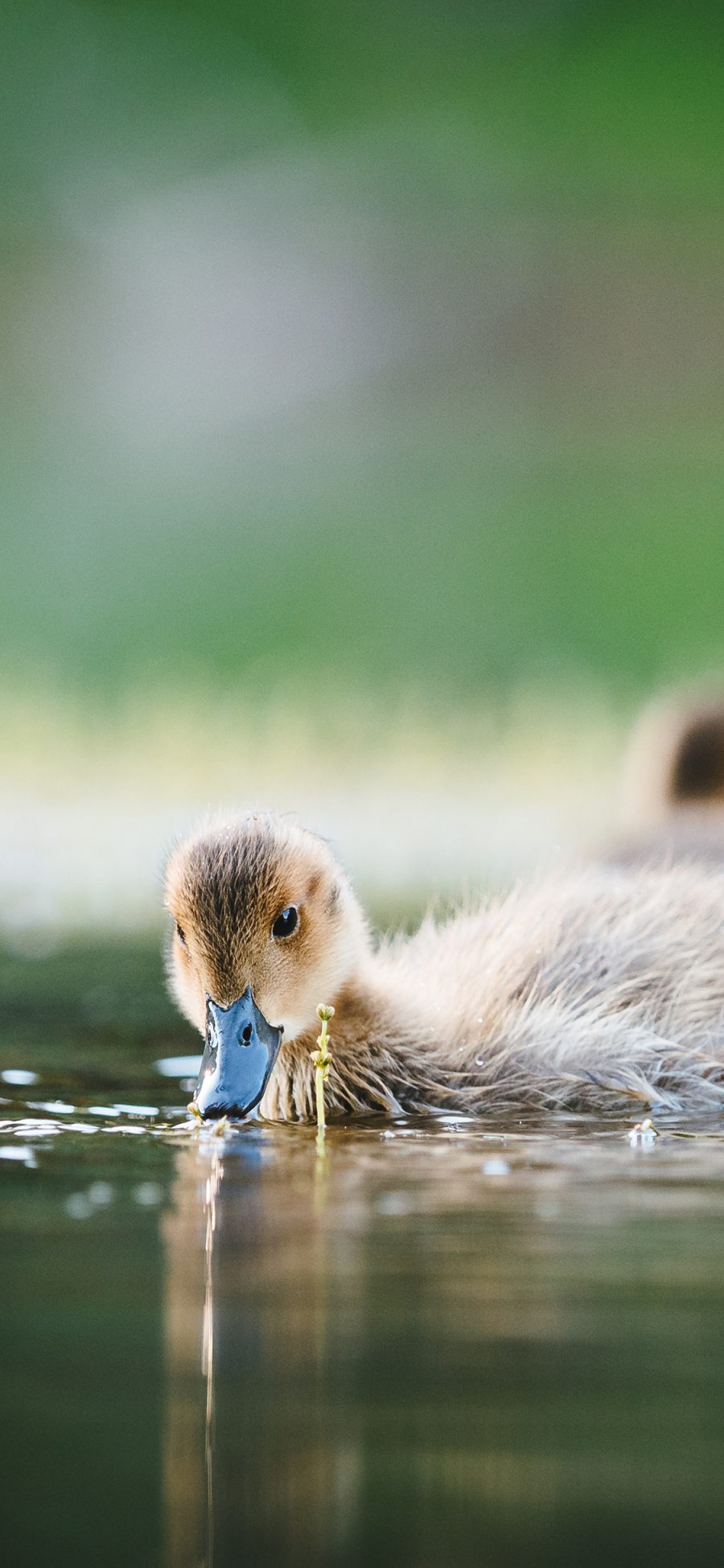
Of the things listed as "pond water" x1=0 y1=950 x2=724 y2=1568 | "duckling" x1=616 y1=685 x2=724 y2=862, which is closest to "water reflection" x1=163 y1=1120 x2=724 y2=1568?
"pond water" x1=0 y1=950 x2=724 y2=1568

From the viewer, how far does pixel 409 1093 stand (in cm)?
418

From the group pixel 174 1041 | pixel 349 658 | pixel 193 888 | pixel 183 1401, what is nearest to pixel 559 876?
pixel 174 1041

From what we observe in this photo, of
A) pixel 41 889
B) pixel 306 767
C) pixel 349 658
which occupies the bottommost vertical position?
pixel 41 889

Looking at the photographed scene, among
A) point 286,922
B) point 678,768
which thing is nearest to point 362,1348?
point 286,922

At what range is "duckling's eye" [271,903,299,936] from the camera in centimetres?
401

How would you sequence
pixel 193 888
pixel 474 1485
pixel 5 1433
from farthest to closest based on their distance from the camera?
pixel 193 888, pixel 5 1433, pixel 474 1485

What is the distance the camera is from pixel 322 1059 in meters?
4.07

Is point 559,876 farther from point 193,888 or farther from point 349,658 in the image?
point 349,658

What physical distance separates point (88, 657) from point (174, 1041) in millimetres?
8275

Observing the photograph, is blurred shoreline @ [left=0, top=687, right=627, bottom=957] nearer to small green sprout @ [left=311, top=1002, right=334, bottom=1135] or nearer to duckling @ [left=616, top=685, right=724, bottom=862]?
duckling @ [left=616, top=685, right=724, bottom=862]

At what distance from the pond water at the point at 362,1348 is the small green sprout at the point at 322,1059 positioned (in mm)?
275

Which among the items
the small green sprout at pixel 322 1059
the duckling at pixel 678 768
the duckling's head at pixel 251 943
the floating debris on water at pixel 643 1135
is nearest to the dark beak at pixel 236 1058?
the duckling's head at pixel 251 943

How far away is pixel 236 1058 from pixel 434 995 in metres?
0.84

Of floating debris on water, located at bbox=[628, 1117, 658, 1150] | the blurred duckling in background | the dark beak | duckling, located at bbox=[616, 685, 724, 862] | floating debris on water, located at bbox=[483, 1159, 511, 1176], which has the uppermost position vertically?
duckling, located at bbox=[616, 685, 724, 862]
